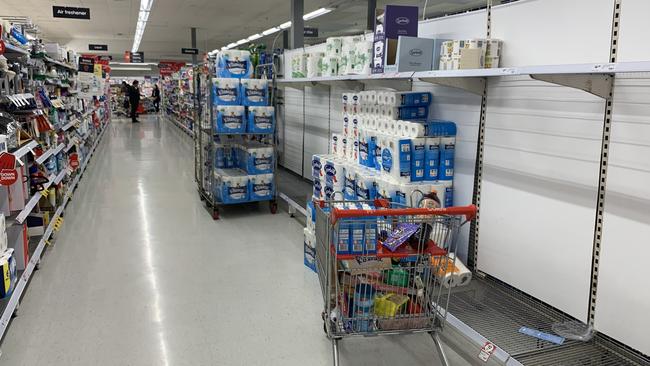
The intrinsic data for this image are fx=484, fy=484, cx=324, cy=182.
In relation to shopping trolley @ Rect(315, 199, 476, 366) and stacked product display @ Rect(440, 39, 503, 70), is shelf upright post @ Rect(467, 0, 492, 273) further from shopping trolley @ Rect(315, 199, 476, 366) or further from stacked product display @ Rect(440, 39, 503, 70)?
shopping trolley @ Rect(315, 199, 476, 366)

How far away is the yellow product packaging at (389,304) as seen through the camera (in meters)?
2.32

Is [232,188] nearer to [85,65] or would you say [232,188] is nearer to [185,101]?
[85,65]

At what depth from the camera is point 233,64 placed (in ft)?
19.1

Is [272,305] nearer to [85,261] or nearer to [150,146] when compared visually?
[85,261]

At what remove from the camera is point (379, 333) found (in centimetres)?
227

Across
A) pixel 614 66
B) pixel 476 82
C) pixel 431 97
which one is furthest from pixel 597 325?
pixel 431 97

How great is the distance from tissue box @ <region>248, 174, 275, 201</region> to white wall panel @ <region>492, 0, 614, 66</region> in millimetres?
3524

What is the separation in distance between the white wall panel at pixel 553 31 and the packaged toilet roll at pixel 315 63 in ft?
7.70

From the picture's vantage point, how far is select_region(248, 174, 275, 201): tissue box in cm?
585

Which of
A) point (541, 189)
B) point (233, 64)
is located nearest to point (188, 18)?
point (233, 64)

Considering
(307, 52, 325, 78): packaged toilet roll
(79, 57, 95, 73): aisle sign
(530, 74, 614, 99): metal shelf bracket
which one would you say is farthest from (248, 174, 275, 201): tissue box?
(79, 57, 95, 73): aisle sign

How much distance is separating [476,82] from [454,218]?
1146 millimetres

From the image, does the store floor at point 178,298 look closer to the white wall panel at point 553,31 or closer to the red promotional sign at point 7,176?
the red promotional sign at point 7,176

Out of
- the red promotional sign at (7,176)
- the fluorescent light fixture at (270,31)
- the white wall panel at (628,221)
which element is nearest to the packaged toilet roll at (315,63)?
the red promotional sign at (7,176)
